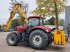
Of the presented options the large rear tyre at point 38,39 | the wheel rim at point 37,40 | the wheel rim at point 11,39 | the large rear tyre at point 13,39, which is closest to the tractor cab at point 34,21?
the large rear tyre at point 38,39

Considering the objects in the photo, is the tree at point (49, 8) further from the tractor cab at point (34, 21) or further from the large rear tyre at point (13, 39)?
the large rear tyre at point (13, 39)

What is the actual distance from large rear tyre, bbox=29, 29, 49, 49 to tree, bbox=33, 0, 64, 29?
628 cm

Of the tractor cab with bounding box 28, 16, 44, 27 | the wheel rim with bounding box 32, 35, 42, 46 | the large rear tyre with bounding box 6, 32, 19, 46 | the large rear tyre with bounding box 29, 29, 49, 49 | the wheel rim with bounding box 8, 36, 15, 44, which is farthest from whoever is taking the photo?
the wheel rim with bounding box 8, 36, 15, 44

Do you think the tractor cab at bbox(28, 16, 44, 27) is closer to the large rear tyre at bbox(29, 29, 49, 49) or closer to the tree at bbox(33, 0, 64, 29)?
the large rear tyre at bbox(29, 29, 49, 49)

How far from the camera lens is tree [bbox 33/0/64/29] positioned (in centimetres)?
2061

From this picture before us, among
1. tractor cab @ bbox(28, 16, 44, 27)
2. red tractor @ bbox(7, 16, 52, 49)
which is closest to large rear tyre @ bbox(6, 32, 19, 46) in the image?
red tractor @ bbox(7, 16, 52, 49)

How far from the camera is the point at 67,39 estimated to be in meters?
20.2

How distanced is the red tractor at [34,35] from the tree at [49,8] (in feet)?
16.7

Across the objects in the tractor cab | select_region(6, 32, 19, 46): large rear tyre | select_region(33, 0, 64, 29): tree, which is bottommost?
select_region(6, 32, 19, 46): large rear tyre

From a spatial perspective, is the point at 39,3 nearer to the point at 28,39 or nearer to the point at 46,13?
the point at 46,13

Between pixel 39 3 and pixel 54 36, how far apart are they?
710cm

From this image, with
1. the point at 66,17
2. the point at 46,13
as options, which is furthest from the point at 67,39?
the point at 66,17

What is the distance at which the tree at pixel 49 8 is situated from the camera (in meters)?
20.6

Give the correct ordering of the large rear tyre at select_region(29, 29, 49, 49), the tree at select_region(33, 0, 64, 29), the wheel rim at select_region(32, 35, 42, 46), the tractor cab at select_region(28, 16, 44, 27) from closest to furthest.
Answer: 1. the large rear tyre at select_region(29, 29, 49, 49)
2. the wheel rim at select_region(32, 35, 42, 46)
3. the tractor cab at select_region(28, 16, 44, 27)
4. the tree at select_region(33, 0, 64, 29)
